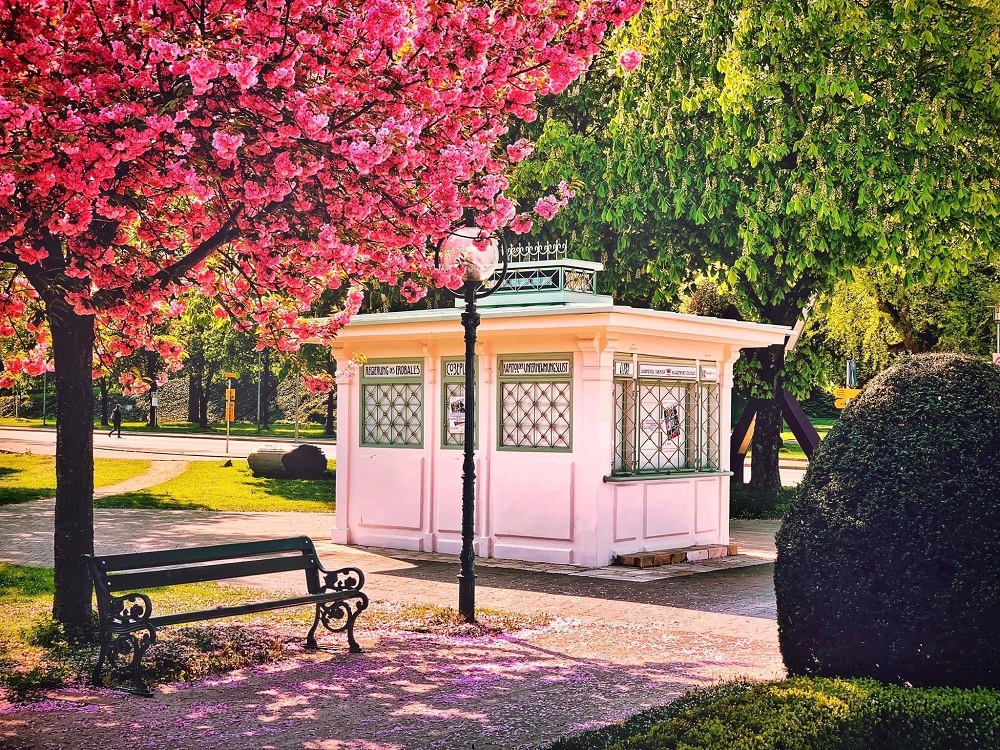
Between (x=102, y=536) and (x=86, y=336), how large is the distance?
30.6 feet

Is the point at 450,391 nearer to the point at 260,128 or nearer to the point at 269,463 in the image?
the point at 260,128

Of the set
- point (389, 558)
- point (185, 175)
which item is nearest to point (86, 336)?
point (185, 175)

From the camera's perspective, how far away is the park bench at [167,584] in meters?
8.64

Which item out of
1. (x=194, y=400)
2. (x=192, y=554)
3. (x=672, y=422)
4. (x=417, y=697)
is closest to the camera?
(x=417, y=697)

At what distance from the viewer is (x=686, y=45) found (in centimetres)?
2252

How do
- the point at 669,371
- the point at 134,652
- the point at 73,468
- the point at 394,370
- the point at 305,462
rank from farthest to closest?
the point at 305,462 < the point at 394,370 < the point at 669,371 < the point at 73,468 < the point at 134,652

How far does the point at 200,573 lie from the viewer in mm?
9539

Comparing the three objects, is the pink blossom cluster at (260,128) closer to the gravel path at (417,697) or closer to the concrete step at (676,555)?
the gravel path at (417,697)

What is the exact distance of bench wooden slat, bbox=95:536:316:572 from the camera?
8914 millimetres

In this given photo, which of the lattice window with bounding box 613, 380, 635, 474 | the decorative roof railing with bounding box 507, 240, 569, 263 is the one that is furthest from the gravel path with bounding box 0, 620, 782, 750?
the decorative roof railing with bounding box 507, 240, 569, 263

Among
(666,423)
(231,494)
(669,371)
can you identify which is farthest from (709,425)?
(231,494)

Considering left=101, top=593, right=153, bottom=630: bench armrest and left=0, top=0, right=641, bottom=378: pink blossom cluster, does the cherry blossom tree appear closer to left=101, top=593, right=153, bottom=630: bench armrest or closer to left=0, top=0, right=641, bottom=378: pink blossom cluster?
left=0, top=0, right=641, bottom=378: pink blossom cluster

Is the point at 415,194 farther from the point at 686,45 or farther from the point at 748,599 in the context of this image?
the point at 686,45

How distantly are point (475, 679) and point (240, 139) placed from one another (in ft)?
14.1
